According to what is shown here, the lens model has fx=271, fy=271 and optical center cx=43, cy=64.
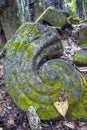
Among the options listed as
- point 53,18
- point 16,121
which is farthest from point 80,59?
point 53,18

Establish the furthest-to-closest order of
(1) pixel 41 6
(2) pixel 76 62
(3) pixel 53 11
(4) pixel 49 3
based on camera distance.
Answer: (4) pixel 49 3, (1) pixel 41 6, (3) pixel 53 11, (2) pixel 76 62

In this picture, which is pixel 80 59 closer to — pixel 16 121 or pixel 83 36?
pixel 83 36

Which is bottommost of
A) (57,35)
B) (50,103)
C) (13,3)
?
(50,103)

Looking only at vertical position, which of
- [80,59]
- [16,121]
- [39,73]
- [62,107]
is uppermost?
[39,73]

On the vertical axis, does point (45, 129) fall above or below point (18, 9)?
below

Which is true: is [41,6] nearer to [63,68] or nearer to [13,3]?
[13,3]

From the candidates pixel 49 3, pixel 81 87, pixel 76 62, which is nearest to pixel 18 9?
pixel 76 62

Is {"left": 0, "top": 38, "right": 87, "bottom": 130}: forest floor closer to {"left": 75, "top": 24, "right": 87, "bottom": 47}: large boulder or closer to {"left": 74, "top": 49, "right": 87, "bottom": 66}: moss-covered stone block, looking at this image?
{"left": 74, "top": 49, "right": 87, "bottom": 66}: moss-covered stone block
